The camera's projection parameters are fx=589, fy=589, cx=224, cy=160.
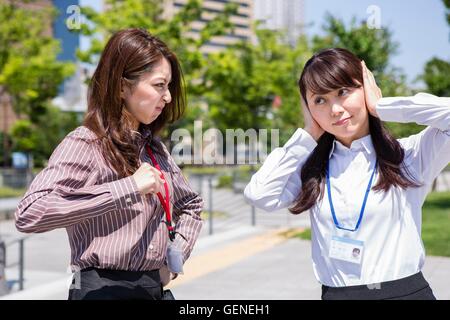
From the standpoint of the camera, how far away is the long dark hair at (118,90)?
185 centimetres

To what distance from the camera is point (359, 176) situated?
1.91m

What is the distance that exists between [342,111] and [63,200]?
2.96 ft

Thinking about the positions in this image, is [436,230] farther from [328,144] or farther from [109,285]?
Result: [109,285]

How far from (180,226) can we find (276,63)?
21.9 metres

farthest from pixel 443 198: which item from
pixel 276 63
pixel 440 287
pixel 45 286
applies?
pixel 45 286

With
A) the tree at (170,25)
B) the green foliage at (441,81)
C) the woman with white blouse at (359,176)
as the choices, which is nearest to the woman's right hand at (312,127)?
the woman with white blouse at (359,176)

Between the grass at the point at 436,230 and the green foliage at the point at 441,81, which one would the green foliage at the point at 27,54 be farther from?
the green foliage at the point at 441,81

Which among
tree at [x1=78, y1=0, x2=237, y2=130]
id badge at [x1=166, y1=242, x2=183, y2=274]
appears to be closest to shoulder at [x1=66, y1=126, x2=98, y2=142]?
id badge at [x1=166, y1=242, x2=183, y2=274]

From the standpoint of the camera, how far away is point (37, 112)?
920 inches

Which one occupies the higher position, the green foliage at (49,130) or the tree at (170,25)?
the tree at (170,25)

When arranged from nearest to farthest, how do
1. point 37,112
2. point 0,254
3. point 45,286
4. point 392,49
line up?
point 0,254 < point 45,286 < point 392,49 < point 37,112

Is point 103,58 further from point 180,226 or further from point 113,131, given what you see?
point 180,226

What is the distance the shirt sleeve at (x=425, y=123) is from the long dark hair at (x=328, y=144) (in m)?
0.05

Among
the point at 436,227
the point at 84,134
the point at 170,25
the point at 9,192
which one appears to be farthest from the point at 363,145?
the point at 9,192
